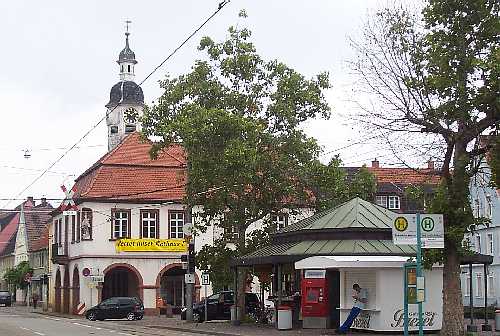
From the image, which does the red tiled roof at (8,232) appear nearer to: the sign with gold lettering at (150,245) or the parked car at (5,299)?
the parked car at (5,299)

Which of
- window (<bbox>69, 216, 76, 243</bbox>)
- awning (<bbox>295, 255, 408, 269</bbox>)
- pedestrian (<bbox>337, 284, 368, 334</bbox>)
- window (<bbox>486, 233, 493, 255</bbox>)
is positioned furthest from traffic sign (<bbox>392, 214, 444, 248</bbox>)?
window (<bbox>69, 216, 76, 243</bbox>)

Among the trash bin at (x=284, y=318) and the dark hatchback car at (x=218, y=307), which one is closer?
the trash bin at (x=284, y=318)

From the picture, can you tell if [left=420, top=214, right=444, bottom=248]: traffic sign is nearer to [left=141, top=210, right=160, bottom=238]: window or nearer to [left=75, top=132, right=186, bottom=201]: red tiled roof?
[left=75, top=132, right=186, bottom=201]: red tiled roof

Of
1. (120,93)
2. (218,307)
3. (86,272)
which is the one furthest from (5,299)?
(218,307)

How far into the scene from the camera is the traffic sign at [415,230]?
75.6 feet

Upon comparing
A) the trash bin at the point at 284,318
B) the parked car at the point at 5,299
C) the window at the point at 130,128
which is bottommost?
the parked car at the point at 5,299

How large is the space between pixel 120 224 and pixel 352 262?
A: 33.0 metres

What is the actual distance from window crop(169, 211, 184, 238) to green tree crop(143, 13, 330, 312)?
2040 centimetres

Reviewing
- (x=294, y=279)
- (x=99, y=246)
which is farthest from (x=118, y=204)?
(x=294, y=279)

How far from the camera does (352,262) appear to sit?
3142 cm

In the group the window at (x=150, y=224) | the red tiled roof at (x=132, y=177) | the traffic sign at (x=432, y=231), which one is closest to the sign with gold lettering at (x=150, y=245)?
the window at (x=150, y=224)

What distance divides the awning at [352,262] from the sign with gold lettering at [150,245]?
1177 inches

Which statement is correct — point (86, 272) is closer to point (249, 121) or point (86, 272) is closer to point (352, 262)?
point (249, 121)

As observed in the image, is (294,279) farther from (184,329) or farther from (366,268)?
(366,268)
